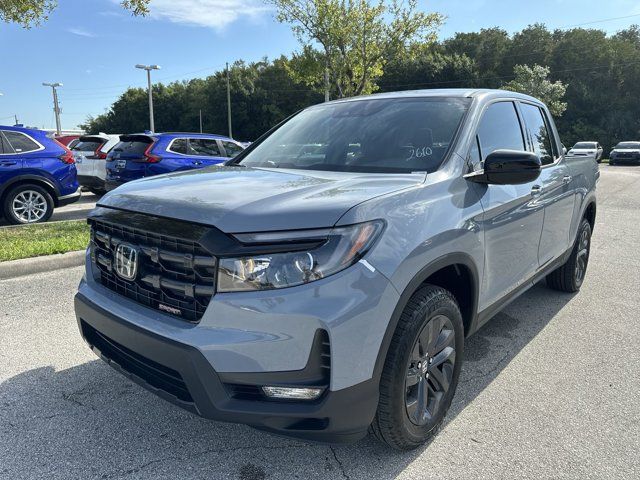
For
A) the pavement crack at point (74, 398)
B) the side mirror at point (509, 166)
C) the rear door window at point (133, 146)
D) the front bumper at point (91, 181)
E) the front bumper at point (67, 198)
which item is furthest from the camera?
the front bumper at point (91, 181)

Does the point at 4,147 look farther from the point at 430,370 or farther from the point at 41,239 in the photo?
the point at 430,370

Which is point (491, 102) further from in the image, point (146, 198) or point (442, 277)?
point (146, 198)

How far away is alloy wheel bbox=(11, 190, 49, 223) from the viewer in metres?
8.69

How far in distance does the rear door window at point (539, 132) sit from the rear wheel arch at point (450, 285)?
159cm

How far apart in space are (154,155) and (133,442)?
8502 millimetres

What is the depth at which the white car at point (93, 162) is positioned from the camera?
484 inches

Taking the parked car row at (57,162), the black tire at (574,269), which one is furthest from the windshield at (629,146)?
the black tire at (574,269)

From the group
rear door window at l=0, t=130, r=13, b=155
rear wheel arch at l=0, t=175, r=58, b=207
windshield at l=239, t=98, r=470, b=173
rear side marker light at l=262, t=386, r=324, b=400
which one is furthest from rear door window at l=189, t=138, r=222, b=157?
rear side marker light at l=262, t=386, r=324, b=400

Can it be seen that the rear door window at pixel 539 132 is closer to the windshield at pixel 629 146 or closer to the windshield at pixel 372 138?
the windshield at pixel 372 138

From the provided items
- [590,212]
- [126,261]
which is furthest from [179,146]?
[126,261]

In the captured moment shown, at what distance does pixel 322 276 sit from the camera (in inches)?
76.4

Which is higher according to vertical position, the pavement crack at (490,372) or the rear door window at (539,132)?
the rear door window at (539,132)

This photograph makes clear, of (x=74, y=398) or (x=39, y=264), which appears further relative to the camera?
(x=39, y=264)

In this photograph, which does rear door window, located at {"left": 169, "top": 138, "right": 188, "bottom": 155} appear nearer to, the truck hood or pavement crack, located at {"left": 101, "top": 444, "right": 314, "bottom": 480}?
the truck hood
